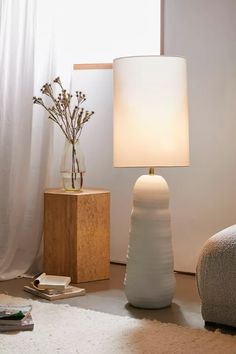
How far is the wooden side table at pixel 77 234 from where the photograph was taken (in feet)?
10.9

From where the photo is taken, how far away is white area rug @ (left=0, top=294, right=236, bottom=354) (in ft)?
7.27

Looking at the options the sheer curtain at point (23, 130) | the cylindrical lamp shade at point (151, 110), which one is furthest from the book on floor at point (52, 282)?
the cylindrical lamp shade at point (151, 110)

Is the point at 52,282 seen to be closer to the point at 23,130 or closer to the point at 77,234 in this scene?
the point at 77,234

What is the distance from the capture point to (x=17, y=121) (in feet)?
11.8

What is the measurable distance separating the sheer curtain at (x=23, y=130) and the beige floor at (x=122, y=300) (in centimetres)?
26

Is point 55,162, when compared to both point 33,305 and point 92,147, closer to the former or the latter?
point 92,147

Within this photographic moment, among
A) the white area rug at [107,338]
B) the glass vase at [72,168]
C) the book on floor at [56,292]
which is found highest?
the glass vase at [72,168]

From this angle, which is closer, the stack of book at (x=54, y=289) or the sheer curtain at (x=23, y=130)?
the stack of book at (x=54, y=289)

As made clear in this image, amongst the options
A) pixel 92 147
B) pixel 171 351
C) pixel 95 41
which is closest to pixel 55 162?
pixel 92 147

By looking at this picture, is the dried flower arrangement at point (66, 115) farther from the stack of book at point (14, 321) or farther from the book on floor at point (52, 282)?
the stack of book at point (14, 321)

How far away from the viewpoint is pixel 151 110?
2703 mm

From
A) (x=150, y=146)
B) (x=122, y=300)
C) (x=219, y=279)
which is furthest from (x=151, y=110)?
(x=122, y=300)

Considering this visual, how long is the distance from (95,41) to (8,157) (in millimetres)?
982

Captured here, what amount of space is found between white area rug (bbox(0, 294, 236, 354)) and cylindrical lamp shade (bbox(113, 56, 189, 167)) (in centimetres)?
67
